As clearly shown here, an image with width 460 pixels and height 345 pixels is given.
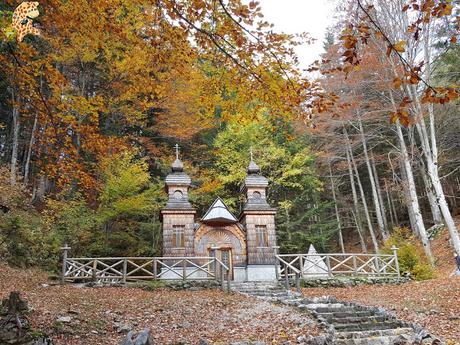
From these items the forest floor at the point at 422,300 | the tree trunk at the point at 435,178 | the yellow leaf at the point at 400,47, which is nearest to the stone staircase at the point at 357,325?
the forest floor at the point at 422,300

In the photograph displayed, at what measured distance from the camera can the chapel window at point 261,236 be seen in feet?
60.0

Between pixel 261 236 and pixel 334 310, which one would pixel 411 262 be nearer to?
pixel 261 236

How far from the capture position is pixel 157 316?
915 centimetres

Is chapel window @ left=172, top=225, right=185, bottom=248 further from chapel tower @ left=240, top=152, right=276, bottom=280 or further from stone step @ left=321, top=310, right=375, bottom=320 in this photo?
stone step @ left=321, top=310, right=375, bottom=320

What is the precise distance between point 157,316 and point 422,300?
7191 millimetres

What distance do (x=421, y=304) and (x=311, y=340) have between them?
15.4 ft

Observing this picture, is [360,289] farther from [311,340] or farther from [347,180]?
[347,180]

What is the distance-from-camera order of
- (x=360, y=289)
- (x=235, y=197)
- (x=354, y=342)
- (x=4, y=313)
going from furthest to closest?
(x=235, y=197), (x=360, y=289), (x=354, y=342), (x=4, y=313)

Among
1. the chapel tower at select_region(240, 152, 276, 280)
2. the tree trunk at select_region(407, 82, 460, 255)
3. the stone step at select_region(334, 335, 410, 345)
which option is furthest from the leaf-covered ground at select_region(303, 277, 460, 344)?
the chapel tower at select_region(240, 152, 276, 280)

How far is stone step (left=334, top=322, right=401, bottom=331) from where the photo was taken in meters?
8.70

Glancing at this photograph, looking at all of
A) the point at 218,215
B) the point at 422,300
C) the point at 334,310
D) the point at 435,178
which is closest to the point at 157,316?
the point at 334,310

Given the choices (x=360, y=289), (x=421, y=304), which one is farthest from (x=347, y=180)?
(x=421, y=304)

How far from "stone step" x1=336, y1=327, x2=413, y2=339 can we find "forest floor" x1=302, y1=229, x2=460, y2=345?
556 millimetres

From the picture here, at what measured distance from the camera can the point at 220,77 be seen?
6.36 meters
